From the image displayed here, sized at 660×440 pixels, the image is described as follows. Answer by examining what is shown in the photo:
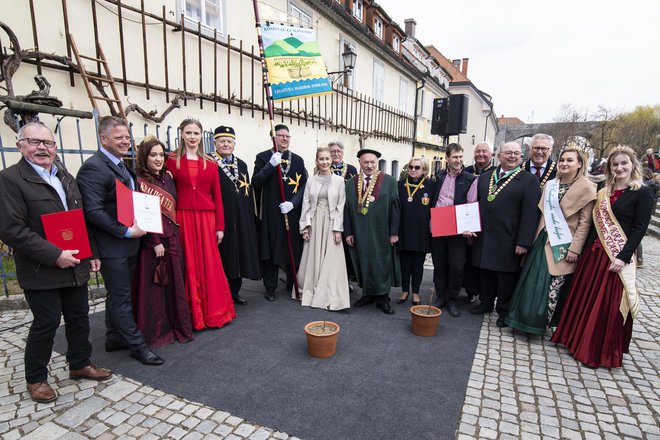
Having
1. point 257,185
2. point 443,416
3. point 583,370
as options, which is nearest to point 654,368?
point 583,370

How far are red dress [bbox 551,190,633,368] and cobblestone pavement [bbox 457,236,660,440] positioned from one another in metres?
0.13

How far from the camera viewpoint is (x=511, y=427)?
2369mm

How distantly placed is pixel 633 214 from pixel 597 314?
88cm

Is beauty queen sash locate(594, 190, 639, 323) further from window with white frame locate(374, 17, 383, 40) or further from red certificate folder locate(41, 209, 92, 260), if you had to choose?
window with white frame locate(374, 17, 383, 40)

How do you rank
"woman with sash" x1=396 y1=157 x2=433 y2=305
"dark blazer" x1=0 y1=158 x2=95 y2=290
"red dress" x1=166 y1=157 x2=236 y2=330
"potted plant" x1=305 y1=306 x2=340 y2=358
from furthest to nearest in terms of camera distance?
"woman with sash" x1=396 y1=157 x2=433 y2=305 → "red dress" x1=166 y1=157 x2=236 y2=330 → "potted plant" x1=305 y1=306 x2=340 y2=358 → "dark blazer" x1=0 y1=158 x2=95 y2=290

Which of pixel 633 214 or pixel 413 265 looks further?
pixel 413 265

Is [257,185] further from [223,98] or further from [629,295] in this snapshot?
[629,295]

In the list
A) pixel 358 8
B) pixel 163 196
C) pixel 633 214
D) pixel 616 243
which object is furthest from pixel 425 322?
pixel 358 8

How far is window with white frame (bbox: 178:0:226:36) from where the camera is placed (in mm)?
6094

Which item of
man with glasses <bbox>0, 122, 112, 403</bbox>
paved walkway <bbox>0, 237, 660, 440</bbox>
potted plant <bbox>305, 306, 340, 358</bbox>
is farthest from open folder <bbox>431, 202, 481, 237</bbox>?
man with glasses <bbox>0, 122, 112, 403</bbox>

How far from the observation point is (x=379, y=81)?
1373 cm

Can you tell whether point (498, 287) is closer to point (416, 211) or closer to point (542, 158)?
point (416, 211)

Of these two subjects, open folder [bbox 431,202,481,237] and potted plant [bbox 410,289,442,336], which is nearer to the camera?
potted plant [bbox 410,289,442,336]

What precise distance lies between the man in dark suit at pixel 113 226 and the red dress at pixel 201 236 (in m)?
0.55
